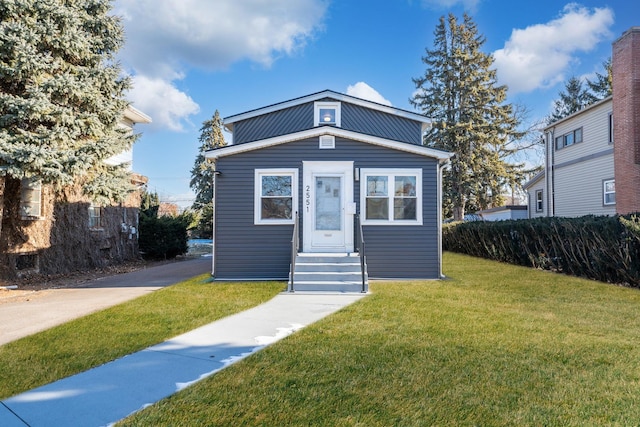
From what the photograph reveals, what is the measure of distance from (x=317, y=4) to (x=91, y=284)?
11.4 metres

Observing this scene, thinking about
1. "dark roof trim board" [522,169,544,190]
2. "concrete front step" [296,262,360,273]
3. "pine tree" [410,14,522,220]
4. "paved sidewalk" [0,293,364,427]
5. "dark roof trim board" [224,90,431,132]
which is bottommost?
"paved sidewalk" [0,293,364,427]

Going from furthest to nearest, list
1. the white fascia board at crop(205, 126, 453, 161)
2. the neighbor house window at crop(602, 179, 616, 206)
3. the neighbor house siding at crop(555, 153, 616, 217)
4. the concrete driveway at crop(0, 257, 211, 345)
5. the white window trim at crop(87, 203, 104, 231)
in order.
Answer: the neighbor house siding at crop(555, 153, 616, 217) < the neighbor house window at crop(602, 179, 616, 206) < the white window trim at crop(87, 203, 104, 231) < the white fascia board at crop(205, 126, 453, 161) < the concrete driveway at crop(0, 257, 211, 345)

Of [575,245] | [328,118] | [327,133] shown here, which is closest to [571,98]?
[575,245]

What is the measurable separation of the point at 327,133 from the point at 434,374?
7.25 metres

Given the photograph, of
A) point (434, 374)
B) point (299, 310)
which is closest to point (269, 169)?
point (299, 310)

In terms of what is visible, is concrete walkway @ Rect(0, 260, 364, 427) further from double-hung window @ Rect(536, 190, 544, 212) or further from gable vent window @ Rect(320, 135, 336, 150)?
double-hung window @ Rect(536, 190, 544, 212)

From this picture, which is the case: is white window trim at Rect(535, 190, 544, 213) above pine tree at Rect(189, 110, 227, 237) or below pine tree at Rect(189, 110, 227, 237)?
below

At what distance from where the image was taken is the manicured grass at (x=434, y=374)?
297cm

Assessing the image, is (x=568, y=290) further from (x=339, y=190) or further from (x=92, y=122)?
(x=92, y=122)

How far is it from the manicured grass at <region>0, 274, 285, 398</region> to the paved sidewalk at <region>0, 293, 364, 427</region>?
0.26m

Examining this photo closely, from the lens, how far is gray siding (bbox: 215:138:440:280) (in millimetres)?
9875

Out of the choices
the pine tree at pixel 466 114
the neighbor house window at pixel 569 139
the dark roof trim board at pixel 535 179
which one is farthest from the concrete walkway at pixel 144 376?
the pine tree at pixel 466 114

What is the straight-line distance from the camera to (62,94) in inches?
383

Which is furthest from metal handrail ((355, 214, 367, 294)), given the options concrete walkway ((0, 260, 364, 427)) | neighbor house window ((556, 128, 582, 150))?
neighbor house window ((556, 128, 582, 150))
